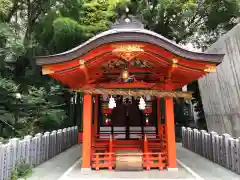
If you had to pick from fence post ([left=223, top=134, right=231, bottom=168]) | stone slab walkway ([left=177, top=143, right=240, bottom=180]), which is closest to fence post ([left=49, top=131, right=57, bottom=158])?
stone slab walkway ([left=177, top=143, right=240, bottom=180])

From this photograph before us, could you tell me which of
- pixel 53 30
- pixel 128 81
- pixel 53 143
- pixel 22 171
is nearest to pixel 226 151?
pixel 128 81

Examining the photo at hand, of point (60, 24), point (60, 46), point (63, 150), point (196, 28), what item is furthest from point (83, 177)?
point (196, 28)

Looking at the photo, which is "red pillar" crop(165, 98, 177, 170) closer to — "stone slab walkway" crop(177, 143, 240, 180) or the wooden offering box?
"stone slab walkway" crop(177, 143, 240, 180)

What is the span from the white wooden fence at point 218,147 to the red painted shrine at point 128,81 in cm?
180

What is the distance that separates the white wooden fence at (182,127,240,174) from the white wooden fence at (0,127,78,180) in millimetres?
6127

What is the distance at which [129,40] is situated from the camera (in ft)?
20.1

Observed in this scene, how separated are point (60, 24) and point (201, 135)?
884 cm

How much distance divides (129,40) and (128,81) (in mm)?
1960

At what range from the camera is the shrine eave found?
6130 millimetres

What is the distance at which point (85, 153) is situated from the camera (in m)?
7.17

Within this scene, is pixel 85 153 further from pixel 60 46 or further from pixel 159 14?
pixel 159 14

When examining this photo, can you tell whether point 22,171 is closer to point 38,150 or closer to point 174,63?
point 38,150

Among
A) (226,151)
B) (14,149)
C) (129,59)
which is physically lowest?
(226,151)

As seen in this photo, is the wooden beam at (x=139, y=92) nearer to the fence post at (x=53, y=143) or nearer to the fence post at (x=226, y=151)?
the fence post at (x=226, y=151)
